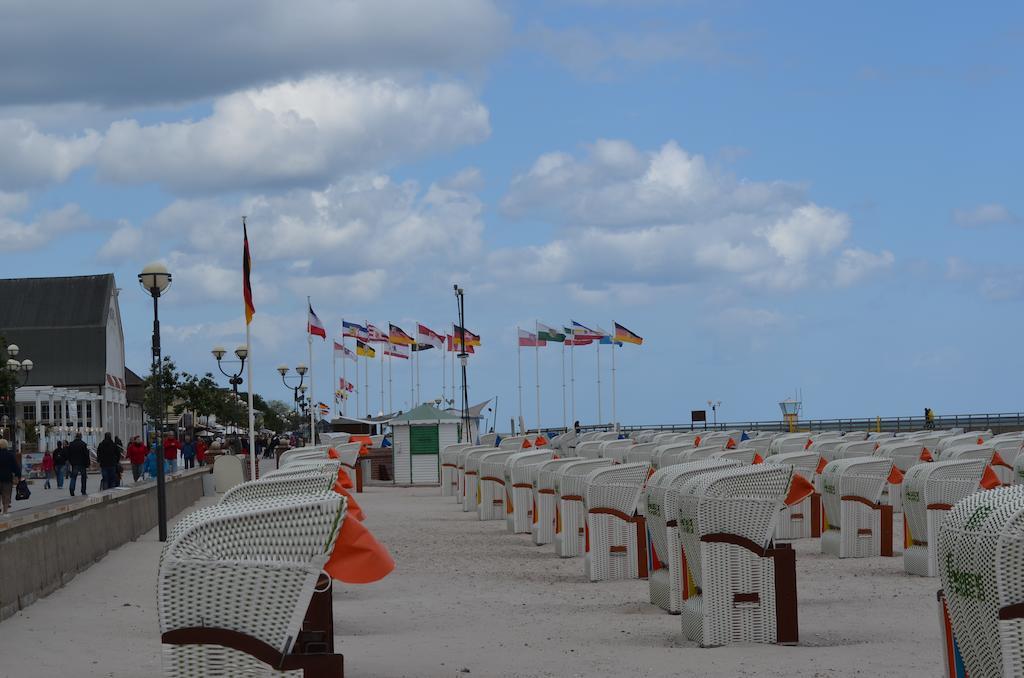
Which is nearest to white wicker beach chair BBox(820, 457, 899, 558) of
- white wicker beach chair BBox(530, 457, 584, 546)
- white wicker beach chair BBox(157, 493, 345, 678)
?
white wicker beach chair BBox(530, 457, 584, 546)

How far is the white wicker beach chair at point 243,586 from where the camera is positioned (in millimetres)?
7293

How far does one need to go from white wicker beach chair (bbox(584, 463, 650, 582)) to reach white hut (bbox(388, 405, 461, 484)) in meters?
30.8

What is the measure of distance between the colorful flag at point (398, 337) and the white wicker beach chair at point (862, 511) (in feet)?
177

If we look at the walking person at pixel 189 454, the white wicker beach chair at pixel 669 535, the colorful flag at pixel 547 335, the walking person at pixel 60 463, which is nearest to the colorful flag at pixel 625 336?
the colorful flag at pixel 547 335

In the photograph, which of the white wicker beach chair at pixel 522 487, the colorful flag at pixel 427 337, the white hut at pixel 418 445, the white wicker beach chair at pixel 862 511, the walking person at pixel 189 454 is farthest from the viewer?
the colorful flag at pixel 427 337

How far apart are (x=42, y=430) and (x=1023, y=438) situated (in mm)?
53750

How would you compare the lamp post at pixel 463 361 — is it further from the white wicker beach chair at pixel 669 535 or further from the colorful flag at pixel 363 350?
the white wicker beach chair at pixel 669 535

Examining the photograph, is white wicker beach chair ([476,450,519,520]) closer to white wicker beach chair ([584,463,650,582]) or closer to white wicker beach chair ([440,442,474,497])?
white wicker beach chair ([440,442,474,497])

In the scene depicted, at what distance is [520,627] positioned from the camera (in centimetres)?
1345

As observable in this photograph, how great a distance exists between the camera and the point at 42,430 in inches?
2763

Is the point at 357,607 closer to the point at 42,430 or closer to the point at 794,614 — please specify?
the point at 794,614

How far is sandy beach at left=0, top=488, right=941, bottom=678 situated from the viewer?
10867mm

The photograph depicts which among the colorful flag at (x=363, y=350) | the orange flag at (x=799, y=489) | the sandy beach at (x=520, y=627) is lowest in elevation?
the sandy beach at (x=520, y=627)

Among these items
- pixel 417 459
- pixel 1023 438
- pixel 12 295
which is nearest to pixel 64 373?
pixel 12 295
